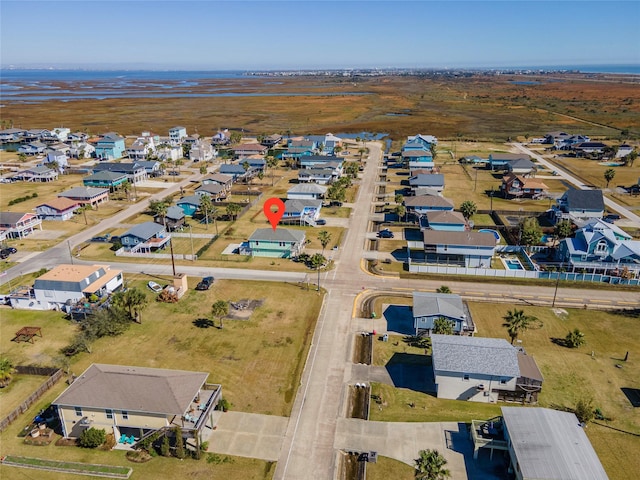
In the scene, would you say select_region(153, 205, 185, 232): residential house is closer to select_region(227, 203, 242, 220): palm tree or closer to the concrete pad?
select_region(227, 203, 242, 220): palm tree

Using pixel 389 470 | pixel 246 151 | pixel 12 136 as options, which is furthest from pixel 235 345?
pixel 12 136

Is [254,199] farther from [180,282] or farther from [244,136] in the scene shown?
[244,136]

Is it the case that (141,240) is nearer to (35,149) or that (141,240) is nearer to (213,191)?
(213,191)

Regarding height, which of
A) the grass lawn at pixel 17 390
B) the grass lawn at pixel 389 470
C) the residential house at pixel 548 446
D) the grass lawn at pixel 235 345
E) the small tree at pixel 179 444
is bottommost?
the grass lawn at pixel 17 390

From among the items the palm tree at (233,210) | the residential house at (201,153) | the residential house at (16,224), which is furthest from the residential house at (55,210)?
the residential house at (201,153)

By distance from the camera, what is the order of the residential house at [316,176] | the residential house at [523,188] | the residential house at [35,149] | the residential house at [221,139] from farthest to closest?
1. the residential house at [221,139]
2. the residential house at [35,149]
3. the residential house at [316,176]
4. the residential house at [523,188]

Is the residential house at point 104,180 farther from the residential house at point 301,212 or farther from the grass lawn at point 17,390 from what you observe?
the grass lawn at point 17,390
